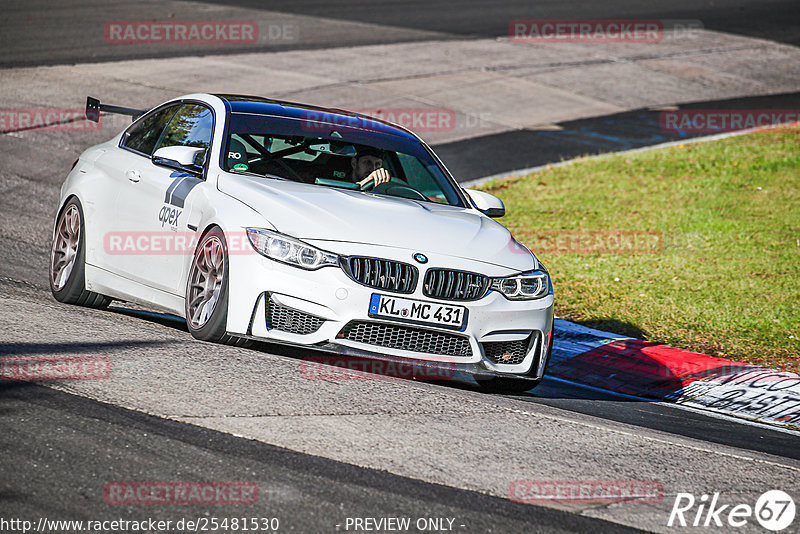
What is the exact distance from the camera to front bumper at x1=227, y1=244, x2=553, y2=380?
20.6 ft

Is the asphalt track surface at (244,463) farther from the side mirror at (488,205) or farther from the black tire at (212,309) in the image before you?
the side mirror at (488,205)

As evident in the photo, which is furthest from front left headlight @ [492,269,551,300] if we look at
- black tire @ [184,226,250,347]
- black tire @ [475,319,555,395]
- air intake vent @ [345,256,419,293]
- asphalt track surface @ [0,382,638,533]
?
asphalt track surface @ [0,382,638,533]

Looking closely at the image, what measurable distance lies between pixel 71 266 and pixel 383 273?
2827 millimetres

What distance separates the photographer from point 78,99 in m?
17.7

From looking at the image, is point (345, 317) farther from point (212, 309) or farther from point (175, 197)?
point (175, 197)

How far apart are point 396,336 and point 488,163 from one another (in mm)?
10228

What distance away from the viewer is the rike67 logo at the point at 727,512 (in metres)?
4.72

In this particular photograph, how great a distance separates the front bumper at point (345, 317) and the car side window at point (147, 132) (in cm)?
208

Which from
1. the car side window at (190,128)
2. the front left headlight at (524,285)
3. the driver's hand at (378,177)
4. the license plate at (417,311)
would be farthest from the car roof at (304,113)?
the license plate at (417,311)

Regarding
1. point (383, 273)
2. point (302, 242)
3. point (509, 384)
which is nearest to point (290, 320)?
point (302, 242)

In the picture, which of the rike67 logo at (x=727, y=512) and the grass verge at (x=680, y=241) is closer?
the rike67 logo at (x=727, y=512)

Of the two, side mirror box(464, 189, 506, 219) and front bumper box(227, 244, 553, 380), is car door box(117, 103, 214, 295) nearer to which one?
front bumper box(227, 244, 553, 380)

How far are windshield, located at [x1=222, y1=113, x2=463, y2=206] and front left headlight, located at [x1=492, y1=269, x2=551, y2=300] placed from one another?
3.80 ft

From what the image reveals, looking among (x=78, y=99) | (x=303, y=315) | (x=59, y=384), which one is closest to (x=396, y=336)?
(x=303, y=315)
